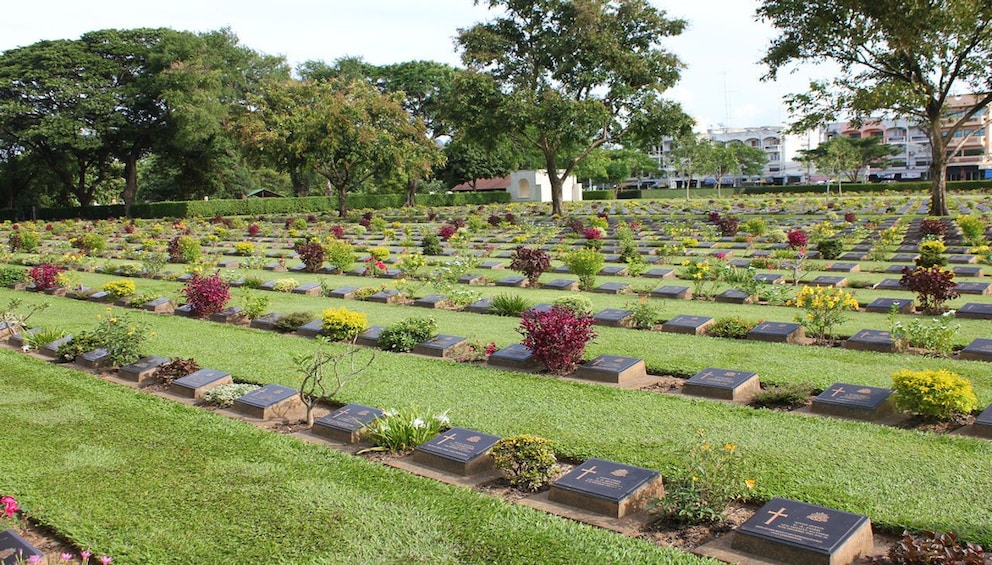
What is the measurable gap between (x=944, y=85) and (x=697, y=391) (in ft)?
67.1

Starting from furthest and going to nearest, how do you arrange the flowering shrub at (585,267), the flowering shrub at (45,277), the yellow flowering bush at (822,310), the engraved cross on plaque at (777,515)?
the flowering shrub at (45,277) < the flowering shrub at (585,267) < the yellow flowering bush at (822,310) < the engraved cross on plaque at (777,515)

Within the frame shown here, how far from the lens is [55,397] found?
7027 mm

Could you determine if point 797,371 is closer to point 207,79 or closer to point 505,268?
point 505,268

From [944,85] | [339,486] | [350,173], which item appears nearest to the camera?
[339,486]

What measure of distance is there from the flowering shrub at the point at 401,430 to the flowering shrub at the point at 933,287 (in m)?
6.90

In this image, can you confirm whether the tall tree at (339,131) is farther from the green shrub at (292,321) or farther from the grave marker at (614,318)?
the grave marker at (614,318)

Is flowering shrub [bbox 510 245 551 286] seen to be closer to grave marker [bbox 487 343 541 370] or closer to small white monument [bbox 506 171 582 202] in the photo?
grave marker [bbox 487 343 541 370]

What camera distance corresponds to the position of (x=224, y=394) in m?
6.77

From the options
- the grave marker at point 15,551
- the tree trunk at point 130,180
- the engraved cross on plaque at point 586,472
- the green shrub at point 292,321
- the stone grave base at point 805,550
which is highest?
the tree trunk at point 130,180

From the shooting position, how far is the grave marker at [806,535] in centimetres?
359

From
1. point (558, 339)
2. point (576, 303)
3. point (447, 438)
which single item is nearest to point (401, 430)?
point (447, 438)

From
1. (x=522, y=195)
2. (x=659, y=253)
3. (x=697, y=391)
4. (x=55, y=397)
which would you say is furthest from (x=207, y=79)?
(x=697, y=391)

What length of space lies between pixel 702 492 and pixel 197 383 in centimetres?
492

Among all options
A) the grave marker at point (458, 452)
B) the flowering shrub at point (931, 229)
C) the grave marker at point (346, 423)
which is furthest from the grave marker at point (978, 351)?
the flowering shrub at point (931, 229)
